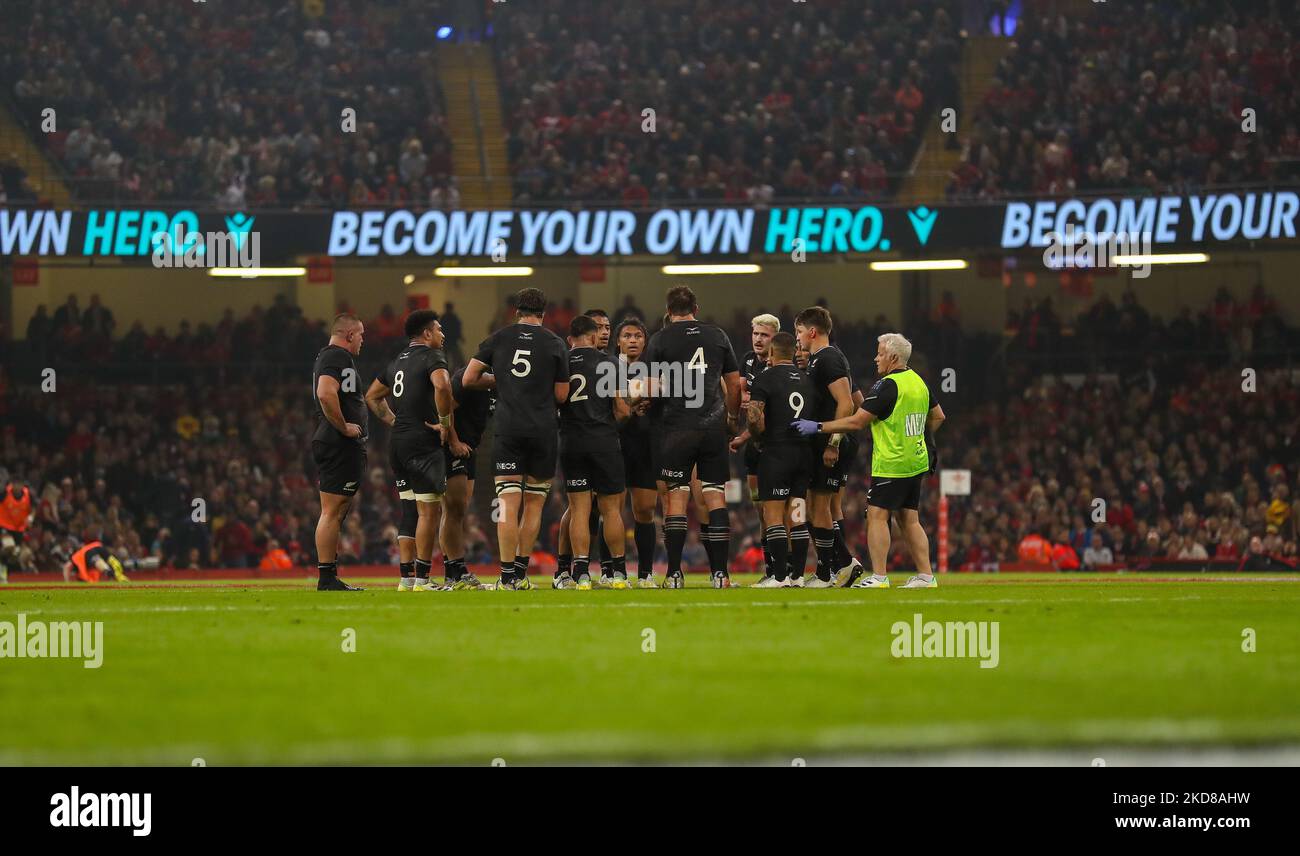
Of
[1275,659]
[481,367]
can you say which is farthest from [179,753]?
[481,367]

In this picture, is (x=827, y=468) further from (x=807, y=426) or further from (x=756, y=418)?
(x=807, y=426)

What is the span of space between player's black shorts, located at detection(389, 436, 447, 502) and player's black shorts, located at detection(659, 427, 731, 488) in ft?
6.18

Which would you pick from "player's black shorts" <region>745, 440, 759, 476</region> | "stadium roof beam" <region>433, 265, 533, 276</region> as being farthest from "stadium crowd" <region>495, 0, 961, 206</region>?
"player's black shorts" <region>745, 440, 759, 476</region>

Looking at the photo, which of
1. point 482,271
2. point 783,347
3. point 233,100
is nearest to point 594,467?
point 783,347

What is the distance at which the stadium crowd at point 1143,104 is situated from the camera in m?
31.3

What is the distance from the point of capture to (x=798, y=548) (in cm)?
1469

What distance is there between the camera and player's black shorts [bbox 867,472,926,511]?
13688 millimetres

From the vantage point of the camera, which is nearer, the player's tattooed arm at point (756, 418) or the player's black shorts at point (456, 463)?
the player's black shorts at point (456, 463)

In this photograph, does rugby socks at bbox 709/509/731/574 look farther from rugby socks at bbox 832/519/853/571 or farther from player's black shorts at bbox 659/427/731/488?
rugby socks at bbox 832/519/853/571

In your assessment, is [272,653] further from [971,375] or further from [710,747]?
[971,375]

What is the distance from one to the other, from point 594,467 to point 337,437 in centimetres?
216

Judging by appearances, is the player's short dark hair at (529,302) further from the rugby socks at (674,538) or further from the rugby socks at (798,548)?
the rugby socks at (798,548)

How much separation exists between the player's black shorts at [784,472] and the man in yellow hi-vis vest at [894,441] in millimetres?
552

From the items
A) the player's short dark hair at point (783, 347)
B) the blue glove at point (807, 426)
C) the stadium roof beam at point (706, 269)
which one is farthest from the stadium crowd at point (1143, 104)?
the blue glove at point (807, 426)
